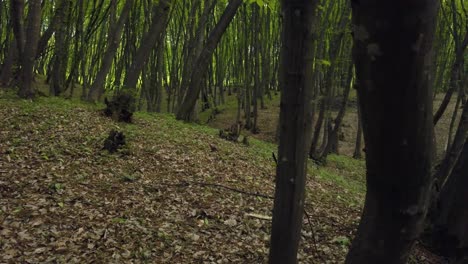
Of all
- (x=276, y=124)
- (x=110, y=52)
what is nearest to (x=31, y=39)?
(x=110, y=52)

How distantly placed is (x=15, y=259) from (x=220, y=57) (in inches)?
906

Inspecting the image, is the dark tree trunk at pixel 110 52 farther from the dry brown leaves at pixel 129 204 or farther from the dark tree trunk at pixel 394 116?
the dark tree trunk at pixel 394 116

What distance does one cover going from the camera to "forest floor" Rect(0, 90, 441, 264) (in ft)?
14.7

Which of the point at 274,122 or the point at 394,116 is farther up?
the point at 394,116

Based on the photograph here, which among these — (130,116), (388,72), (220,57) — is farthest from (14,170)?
(220,57)

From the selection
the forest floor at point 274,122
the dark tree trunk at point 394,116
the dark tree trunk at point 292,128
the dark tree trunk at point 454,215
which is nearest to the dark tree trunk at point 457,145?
the dark tree trunk at point 454,215

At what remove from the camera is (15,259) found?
13.0 feet

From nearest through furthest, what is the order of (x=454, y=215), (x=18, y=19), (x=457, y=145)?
(x=454, y=215) → (x=457, y=145) → (x=18, y=19)

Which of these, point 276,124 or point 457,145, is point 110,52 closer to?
point 457,145

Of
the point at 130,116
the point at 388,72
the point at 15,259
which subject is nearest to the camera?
the point at 388,72

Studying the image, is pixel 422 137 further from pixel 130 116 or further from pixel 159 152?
pixel 130 116

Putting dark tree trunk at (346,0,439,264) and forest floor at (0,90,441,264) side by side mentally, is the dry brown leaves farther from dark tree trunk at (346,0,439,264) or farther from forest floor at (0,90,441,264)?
dark tree trunk at (346,0,439,264)

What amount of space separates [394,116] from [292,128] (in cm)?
130

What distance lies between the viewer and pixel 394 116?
1.42 metres
